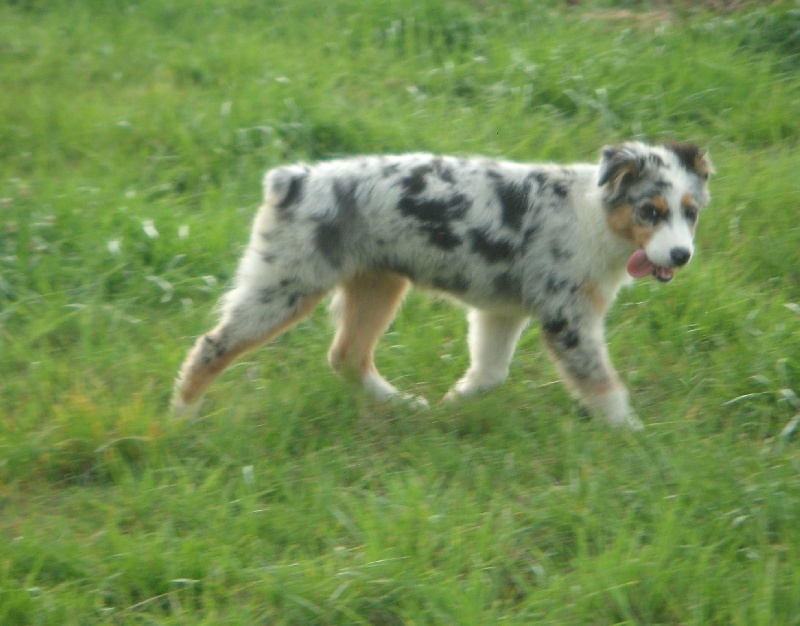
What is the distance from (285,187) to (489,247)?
1027 mm

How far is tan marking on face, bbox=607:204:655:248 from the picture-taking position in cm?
531

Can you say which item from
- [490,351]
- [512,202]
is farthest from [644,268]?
[490,351]

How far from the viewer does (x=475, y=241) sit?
18.1 feet

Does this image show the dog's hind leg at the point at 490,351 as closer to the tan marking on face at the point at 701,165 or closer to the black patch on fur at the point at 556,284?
the black patch on fur at the point at 556,284

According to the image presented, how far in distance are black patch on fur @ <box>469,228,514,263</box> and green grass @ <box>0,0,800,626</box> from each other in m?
0.70

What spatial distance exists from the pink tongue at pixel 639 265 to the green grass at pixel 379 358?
718mm

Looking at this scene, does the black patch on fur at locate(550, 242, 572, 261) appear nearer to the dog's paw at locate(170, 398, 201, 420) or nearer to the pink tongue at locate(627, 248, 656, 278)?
the pink tongue at locate(627, 248, 656, 278)

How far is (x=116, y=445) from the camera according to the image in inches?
202

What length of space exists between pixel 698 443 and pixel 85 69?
262 inches

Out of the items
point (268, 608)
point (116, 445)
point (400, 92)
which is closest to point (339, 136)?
point (400, 92)

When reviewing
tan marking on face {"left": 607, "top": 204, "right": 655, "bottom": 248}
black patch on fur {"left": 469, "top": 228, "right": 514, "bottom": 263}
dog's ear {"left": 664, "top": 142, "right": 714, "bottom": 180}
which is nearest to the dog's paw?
black patch on fur {"left": 469, "top": 228, "right": 514, "bottom": 263}

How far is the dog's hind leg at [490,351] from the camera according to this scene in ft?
19.1

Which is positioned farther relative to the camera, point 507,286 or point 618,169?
point 507,286

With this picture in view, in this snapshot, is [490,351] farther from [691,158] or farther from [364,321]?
[691,158]
